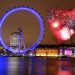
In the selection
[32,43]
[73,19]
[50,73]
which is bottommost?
[50,73]

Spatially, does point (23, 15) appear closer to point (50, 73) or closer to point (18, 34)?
point (18, 34)

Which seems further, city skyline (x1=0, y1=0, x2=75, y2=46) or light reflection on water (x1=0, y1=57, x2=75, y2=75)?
city skyline (x1=0, y1=0, x2=75, y2=46)

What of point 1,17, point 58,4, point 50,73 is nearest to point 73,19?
point 58,4

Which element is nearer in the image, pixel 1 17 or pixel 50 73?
pixel 50 73

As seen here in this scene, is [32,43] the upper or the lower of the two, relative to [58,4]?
lower

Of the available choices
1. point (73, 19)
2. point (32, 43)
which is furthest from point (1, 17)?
point (73, 19)

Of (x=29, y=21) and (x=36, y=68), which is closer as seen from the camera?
→ (x=36, y=68)

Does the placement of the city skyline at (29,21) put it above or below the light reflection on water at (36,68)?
above

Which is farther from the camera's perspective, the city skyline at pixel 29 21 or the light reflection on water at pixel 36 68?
the city skyline at pixel 29 21

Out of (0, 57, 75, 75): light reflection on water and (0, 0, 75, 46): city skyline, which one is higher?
(0, 0, 75, 46): city skyline
